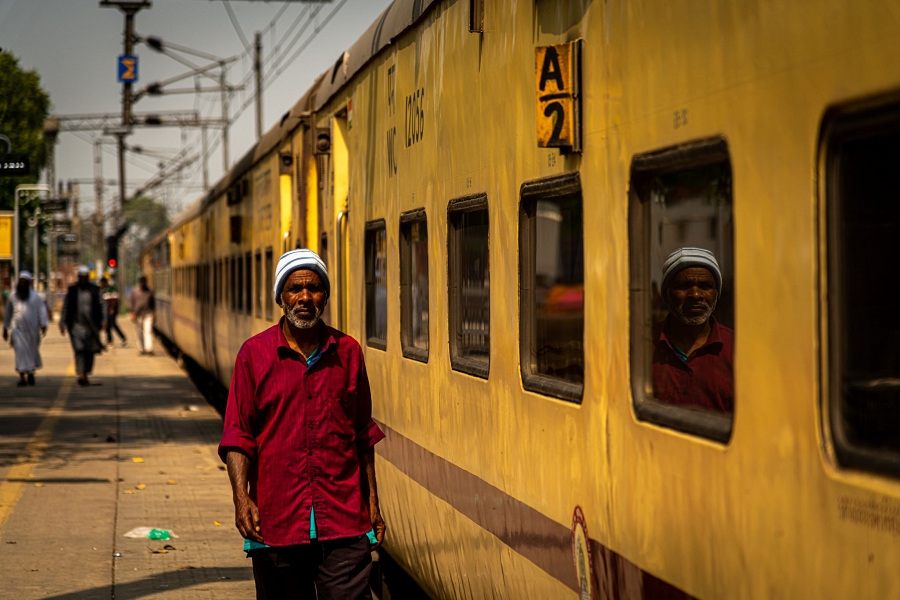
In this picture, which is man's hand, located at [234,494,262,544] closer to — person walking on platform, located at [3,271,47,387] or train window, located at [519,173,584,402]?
train window, located at [519,173,584,402]

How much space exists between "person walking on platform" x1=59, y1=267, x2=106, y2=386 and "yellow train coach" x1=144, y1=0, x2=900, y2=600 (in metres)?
15.4

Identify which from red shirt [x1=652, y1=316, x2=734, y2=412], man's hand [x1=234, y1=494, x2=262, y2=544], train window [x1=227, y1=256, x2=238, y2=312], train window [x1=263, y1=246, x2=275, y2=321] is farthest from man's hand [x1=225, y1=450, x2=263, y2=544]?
train window [x1=227, y1=256, x2=238, y2=312]

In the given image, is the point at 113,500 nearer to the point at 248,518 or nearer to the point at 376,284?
the point at 376,284

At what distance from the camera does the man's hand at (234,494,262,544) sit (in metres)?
4.36

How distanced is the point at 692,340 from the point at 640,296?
0.75ft

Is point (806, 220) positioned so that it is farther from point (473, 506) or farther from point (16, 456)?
point (16, 456)

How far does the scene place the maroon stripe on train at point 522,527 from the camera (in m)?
3.42

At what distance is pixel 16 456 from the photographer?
43.8 ft

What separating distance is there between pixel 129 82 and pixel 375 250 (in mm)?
18132

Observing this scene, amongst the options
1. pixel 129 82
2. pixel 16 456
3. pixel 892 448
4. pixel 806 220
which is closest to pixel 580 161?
pixel 806 220

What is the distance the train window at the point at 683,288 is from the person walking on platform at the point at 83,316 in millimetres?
18646

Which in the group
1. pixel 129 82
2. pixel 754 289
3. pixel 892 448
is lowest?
pixel 892 448

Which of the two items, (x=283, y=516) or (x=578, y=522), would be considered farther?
(x=283, y=516)

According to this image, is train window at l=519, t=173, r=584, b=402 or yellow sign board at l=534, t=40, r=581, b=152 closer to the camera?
yellow sign board at l=534, t=40, r=581, b=152
